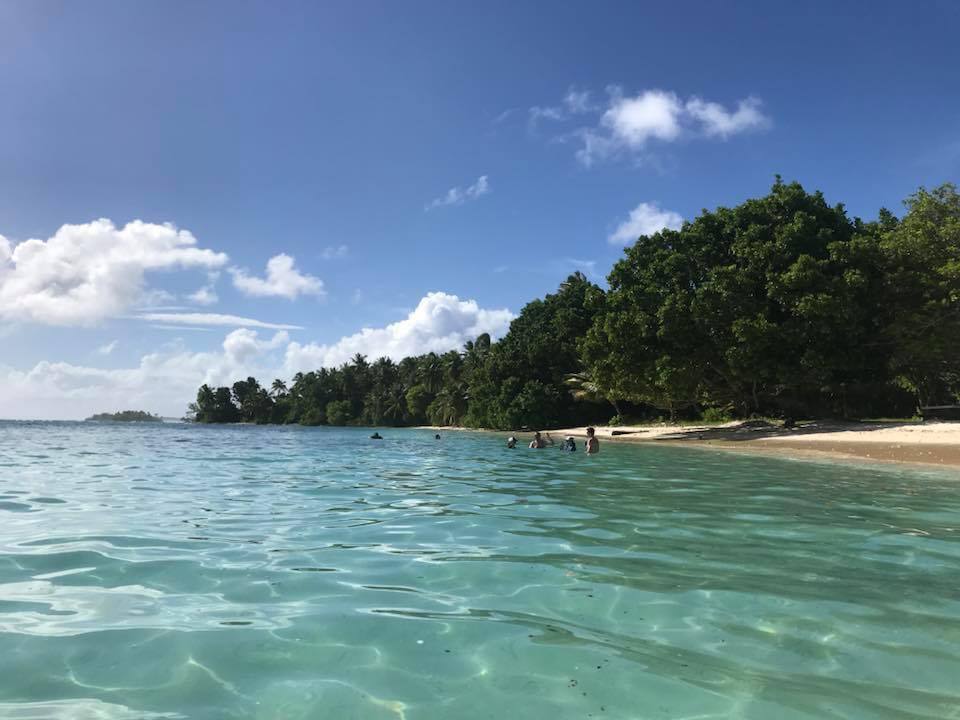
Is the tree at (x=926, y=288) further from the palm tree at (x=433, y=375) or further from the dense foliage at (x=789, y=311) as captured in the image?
the palm tree at (x=433, y=375)

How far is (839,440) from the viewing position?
28922 millimetres

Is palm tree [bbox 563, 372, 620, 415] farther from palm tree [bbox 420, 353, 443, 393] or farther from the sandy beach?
palm tree [bbox 420, 353, 443, 393]

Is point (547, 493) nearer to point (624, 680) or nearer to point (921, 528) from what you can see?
point (921, 528)

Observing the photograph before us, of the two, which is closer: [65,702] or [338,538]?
[65,702]

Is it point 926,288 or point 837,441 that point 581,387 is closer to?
point 926,288

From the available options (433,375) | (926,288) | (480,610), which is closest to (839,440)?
(926,288)

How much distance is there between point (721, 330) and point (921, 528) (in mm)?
26875

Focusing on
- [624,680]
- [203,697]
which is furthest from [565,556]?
[203,697]

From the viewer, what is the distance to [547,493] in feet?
46.0

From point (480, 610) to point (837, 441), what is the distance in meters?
28.6

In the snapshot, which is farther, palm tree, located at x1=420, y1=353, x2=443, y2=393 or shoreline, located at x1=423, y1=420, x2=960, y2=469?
palm tree, located at x1=420, y1=353, x2=443, y2=393

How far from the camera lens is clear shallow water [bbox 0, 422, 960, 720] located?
3.95 m

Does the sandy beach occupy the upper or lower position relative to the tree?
lower

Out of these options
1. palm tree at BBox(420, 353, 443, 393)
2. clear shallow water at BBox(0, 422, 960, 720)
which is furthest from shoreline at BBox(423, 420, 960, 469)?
palm tree at BBox(420, 353, 443, 393)
